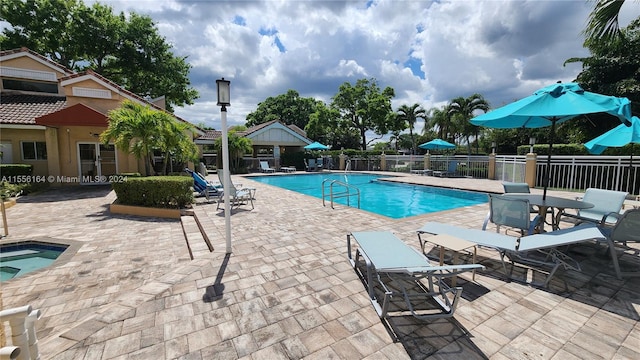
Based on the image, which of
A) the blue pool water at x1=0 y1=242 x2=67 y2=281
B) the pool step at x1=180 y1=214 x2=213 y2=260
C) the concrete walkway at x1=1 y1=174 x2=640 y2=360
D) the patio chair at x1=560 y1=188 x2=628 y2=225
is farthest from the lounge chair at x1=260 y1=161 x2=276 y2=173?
the patio chair at x1=560 y1=188 x2=628 y2=225

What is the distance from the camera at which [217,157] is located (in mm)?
22453

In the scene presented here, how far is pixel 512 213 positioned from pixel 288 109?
45697mm

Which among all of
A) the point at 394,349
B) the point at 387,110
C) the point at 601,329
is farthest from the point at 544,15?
the point at 387,110

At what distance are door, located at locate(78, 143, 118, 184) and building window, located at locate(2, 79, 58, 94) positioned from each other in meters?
4.39

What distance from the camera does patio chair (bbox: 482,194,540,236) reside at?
4.21 m

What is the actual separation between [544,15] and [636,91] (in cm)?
864

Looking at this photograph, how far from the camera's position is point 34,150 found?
12586 mm

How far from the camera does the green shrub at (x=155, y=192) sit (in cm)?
791

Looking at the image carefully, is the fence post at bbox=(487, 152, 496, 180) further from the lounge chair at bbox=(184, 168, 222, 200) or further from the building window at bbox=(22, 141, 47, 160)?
the building window at bbox=(22, 141, 47, 160)

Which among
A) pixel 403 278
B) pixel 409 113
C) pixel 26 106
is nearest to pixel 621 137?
pixel 403 278

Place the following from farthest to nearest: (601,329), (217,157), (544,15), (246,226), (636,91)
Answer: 1. (217,157)
2. (636,91)
3. (544,15)
4. (246,226)
5. (601,329)

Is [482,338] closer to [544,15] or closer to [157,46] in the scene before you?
[544,15]

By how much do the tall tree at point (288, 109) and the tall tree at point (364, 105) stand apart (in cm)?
1534

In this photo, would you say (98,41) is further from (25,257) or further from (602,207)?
(602,207)
